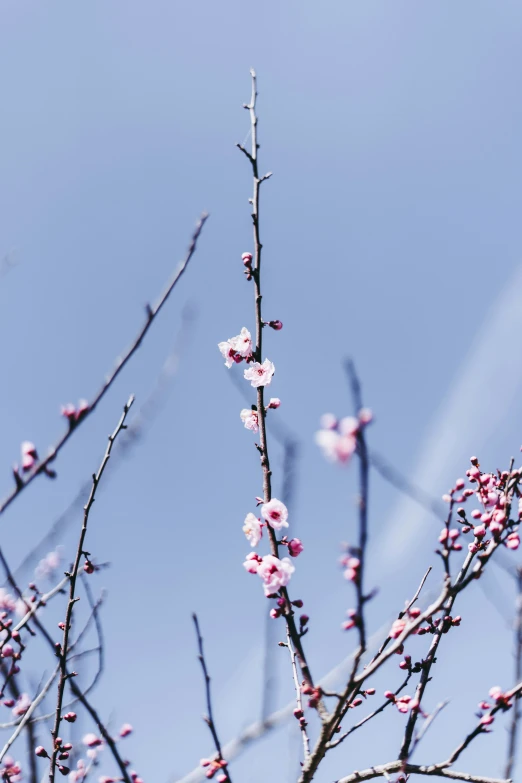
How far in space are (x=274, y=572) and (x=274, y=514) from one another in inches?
13.0

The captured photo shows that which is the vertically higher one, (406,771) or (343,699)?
(343,699)

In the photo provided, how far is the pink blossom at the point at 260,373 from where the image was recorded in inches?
148

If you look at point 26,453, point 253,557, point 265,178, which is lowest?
point 253,557

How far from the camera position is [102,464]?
276 centimetres

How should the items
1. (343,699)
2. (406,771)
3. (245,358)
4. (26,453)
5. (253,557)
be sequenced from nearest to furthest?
(26,453), (343,699), (406,771), (253,557), (245,358)

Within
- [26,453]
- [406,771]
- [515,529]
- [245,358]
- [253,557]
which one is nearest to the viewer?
[26,453]

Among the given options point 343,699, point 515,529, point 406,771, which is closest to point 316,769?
point 406,771

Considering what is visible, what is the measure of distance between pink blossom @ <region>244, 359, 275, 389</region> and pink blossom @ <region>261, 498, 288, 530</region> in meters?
0.90

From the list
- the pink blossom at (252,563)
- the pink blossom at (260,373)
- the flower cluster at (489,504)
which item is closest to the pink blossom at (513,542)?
the flower cluster at (489,504)

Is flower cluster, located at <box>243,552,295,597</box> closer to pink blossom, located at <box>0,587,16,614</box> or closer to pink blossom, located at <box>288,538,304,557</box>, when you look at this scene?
pink blossom, located at <box>288,538,304,557</box>

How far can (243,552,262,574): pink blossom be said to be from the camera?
3.16m

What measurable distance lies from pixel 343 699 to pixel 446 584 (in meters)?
0.72

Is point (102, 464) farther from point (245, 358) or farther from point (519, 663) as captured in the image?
Result: point (519, 663)

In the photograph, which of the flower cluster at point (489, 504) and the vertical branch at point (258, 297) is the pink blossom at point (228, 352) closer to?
the vertical branch at point (258, 297)
